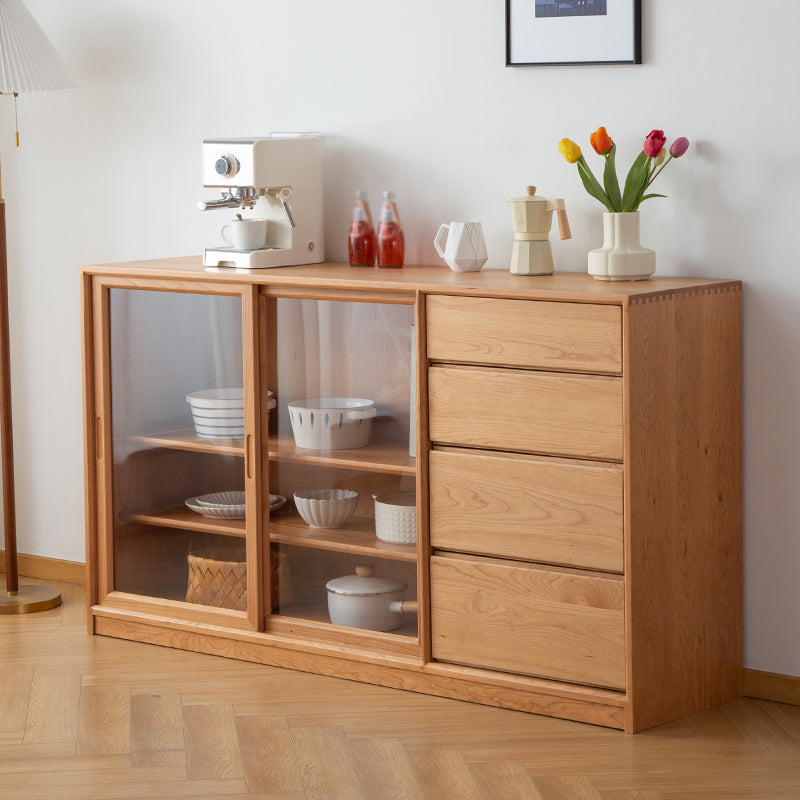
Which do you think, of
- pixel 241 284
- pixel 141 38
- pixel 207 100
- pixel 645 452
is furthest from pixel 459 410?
pixel 141 38

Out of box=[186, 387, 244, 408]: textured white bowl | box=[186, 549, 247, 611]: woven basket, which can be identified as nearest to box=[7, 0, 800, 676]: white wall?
box=[186, 387, 244, 408]: textured white bowl

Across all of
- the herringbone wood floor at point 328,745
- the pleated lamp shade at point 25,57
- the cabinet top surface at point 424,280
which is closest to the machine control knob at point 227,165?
the cabinet top surface at point 424,280

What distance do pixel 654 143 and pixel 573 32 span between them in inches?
16.0

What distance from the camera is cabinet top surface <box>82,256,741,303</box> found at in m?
2.60

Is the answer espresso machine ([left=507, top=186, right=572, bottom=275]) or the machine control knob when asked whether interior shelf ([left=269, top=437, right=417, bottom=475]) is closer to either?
espresso machine ([left=507, top=186, right=572, bottom=275])

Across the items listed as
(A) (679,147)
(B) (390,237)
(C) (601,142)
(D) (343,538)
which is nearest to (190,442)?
(D) (343,538)

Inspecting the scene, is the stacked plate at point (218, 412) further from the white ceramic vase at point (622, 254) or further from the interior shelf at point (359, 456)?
the white ceramic vase at point (622, 254)

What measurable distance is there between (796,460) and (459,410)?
734mm

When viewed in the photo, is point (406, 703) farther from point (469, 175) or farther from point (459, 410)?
point (469, 175)

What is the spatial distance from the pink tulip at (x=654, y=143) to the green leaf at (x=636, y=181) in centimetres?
2

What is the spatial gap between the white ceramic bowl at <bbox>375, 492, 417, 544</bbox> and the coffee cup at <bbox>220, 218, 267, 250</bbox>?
0.70 meters

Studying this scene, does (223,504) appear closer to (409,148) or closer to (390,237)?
(390,237)

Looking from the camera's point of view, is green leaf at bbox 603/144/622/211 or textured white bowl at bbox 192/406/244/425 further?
textured white bowl at bbox 192/406/244/425

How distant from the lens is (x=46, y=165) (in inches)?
149
